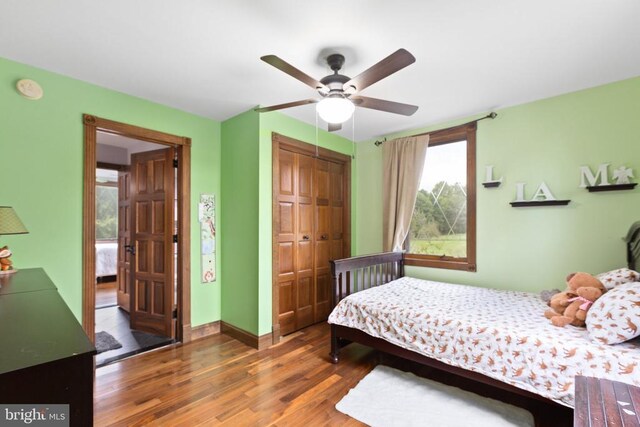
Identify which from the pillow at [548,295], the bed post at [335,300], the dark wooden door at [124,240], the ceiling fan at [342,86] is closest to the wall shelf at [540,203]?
the pillow at [548,295]

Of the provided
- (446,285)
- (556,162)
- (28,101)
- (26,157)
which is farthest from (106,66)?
(556,162)

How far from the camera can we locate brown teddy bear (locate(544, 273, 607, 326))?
1.87 metres

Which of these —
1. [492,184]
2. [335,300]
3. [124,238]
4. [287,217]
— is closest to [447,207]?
[492,184]

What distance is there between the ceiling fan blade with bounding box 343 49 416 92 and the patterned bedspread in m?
1.70

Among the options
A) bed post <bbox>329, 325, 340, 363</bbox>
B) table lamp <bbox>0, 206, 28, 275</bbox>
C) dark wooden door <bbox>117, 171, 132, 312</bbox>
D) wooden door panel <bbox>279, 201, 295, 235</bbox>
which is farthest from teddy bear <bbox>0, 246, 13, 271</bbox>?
bed post <bbox>329, 325, 340, 363</bbox>

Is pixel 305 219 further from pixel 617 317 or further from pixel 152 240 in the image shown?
pixel 617 317

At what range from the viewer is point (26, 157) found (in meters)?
2.20

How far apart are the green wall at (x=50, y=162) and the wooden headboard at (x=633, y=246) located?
430cm

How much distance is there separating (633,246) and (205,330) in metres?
3.97

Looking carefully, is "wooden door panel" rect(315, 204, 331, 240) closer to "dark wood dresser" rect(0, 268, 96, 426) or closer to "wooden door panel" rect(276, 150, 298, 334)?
"wooden door panel" rect(276, 150, 298, 334)

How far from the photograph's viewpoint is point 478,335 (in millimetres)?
1936

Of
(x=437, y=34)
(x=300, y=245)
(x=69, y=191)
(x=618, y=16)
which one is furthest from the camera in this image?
(x=300, y=245)

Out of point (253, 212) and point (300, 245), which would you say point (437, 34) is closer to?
point (253, 212)

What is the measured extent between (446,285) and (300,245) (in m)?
1.67
